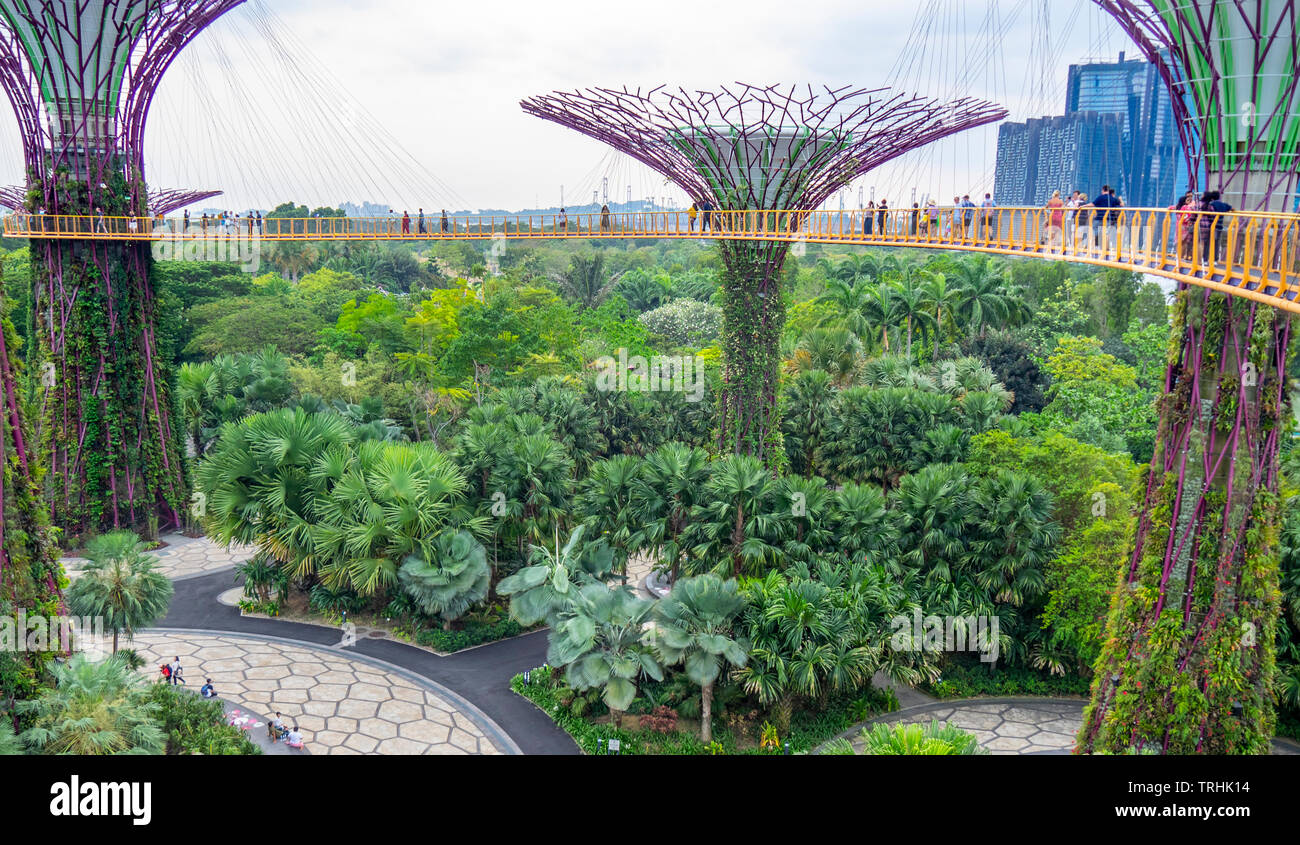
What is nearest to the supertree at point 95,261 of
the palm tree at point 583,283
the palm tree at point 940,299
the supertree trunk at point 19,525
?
the supertree trunk at point 19,525

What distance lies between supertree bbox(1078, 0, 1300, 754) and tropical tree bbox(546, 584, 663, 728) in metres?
7.30

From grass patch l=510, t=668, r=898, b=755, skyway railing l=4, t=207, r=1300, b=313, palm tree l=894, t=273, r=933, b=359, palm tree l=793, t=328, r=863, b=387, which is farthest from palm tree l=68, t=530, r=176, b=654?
palm tree l=894, t=273, r=933, b=359

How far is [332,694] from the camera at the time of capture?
740 inches

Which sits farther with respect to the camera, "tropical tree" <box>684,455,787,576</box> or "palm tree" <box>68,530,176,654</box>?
"tropical tree" <box>684,455,787,576</box>

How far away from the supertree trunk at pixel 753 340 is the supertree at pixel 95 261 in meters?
14.6

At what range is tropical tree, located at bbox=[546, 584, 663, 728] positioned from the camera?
53.5ft

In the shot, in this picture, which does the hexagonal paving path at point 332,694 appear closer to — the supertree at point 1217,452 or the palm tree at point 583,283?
the supertree at point 1217,452

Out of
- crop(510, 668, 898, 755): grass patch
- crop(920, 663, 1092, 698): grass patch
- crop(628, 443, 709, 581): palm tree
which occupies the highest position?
crop(628, 443, 709, 581): palm tree

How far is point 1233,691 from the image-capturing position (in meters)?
12.6

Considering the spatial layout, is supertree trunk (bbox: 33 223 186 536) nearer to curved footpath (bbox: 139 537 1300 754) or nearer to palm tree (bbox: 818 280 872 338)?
curved footpath (bbox: 139 537 1300 754)

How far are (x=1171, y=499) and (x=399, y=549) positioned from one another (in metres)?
14.7

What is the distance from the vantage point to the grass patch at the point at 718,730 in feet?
55.7

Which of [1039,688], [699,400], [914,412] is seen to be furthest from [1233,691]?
[699,400]
